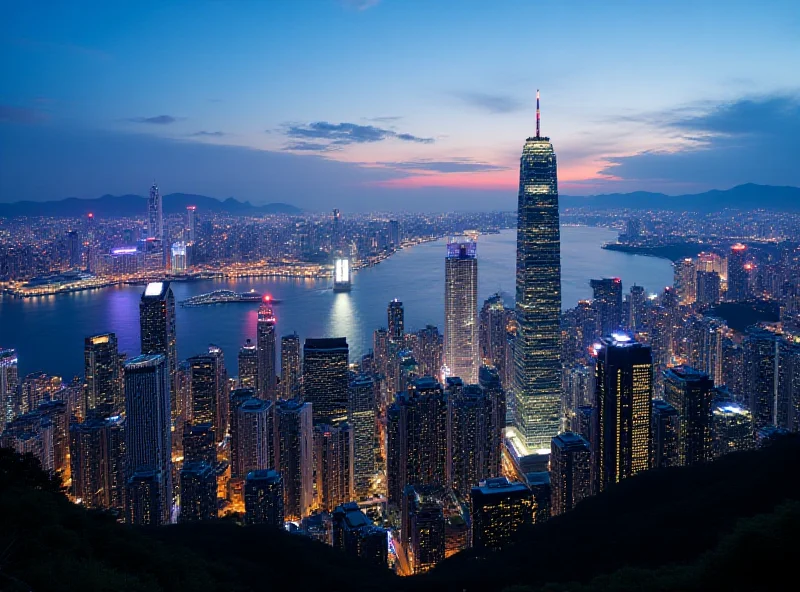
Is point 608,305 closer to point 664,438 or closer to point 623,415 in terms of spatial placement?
point 664,438

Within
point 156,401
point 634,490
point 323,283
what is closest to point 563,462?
point 634,490

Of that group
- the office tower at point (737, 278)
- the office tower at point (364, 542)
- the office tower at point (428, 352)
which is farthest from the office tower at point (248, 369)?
the office tower at point (737, 278)

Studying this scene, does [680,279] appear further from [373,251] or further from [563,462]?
[563,462]

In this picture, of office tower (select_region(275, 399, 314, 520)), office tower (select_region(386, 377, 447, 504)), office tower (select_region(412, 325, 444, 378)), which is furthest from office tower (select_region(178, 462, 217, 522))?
office tower (select_region(412, 325, 444, 378))

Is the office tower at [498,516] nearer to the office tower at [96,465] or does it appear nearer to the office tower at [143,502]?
the office tower at [143,502]

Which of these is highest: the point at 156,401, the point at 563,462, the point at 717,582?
the point at 717,582

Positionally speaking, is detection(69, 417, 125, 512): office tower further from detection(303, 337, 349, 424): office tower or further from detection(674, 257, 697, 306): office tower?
detection(674, 257, 697, 306): office tower

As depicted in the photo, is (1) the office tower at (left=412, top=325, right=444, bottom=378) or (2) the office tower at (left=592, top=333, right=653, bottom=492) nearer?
(2) the office tower at (left=592, top=333, right=653, bottom=492)
